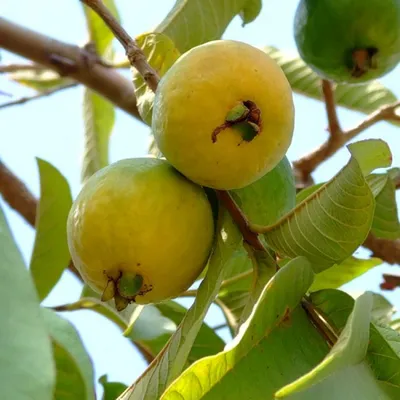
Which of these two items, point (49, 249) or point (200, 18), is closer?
point (200, 18)

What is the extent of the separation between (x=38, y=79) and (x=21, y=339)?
1.91 meters

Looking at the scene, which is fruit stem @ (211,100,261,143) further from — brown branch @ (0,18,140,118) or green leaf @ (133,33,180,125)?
brown branch @ (0,18,140,118)

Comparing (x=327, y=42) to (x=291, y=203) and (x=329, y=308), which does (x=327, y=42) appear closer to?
(x=291, y=203)

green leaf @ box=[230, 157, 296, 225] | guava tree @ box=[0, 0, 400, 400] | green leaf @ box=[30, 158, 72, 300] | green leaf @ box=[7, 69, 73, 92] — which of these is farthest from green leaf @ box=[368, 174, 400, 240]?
green leaf @ box=[7, 69, 73, 92]

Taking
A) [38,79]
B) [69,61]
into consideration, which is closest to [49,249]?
[69,61]

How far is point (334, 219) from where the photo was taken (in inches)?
37.8

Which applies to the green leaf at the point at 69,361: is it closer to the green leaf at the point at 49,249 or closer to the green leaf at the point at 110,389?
the green leaf at the point at 110,389

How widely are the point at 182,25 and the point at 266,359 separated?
0.79 m

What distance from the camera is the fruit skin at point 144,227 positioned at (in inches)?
36.9

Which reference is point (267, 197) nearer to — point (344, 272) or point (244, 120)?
point (244, 120)

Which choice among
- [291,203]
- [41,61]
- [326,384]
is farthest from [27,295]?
[41,61]

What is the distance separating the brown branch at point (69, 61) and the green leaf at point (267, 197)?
0.77 meters

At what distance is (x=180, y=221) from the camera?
96cm

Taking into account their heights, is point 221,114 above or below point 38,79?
above
